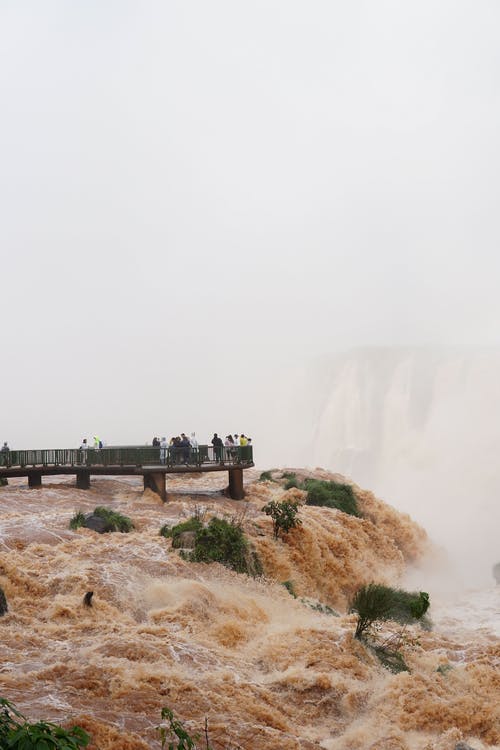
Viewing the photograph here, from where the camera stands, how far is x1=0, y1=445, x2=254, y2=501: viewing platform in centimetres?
2100

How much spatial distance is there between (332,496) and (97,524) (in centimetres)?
1048

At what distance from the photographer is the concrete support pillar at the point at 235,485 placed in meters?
22.2

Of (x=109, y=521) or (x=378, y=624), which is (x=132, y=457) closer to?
(x=109, y=521)

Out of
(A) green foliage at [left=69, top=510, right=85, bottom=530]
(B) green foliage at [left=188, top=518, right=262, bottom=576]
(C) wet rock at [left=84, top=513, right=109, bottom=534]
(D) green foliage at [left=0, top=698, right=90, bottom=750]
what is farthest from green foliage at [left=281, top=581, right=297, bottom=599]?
(D) green foliage at [left=0, top=698, right=90, bottom=750]

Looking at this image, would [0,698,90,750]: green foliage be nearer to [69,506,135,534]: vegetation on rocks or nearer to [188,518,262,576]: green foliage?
[188,518,262,576]: green foliage

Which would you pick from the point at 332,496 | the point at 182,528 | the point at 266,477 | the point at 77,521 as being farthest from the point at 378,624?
the point at 266,477

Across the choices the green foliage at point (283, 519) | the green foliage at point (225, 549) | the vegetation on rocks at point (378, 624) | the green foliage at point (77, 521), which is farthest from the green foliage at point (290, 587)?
the green foliage at point (77, 521)

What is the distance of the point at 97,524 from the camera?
1599 cm

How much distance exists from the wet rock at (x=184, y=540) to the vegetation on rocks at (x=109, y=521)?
155 cm

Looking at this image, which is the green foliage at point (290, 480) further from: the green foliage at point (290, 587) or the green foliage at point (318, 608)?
the green foliage at point (318, 608)

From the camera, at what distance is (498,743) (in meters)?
8.78

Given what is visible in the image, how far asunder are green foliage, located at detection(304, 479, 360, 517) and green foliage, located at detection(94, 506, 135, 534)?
8.71 m

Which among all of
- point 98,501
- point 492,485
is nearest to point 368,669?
point 98,501

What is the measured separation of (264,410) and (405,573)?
5980 cm
